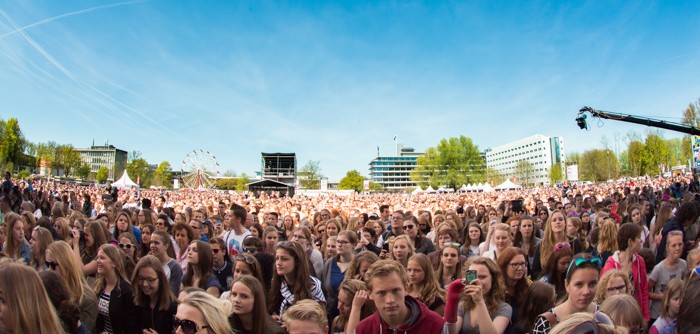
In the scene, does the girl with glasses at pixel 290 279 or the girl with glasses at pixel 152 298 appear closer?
the girl with glasses at pixel 152 298

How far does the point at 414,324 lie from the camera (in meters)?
2.52

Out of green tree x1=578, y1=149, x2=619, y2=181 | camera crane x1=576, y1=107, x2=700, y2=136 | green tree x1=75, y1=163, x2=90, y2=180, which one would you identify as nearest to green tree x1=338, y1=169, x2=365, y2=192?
green tree x1=578, y1=149, x2=619, y2=181

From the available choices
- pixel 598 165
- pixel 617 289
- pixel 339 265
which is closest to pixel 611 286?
pixel 617 289

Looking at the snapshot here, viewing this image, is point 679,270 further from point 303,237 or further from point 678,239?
point 303,237

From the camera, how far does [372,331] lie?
2.58 metres

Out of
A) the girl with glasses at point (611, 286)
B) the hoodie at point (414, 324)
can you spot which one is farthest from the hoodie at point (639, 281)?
the hoodie at point (414, 324)

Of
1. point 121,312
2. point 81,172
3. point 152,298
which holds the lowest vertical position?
point 121,312

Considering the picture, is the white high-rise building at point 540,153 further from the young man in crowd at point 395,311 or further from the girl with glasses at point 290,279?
the young man in crowd at point 395,311

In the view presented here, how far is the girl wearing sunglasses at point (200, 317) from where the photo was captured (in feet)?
8.48

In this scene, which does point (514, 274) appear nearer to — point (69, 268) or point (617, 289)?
point (617, 289)

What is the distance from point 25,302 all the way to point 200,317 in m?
1.00

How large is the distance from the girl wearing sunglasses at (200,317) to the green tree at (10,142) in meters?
67.6

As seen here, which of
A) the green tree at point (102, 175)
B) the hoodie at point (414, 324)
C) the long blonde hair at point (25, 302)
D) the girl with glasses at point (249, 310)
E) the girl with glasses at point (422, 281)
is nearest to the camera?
the long blonde hair at point (25, 302)

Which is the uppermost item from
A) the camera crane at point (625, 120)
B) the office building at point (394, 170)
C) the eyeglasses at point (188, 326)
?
the office building at point (394, 170)
